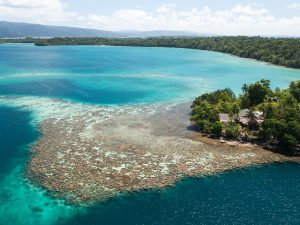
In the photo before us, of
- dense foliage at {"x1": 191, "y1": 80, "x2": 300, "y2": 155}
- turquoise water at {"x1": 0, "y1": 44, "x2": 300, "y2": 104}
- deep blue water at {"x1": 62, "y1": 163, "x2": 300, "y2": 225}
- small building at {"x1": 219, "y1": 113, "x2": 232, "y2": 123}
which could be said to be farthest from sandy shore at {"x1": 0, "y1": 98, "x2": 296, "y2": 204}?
turquoise water at {"x1": 0, "y1": 44, "x2": 300, "y2": 104}

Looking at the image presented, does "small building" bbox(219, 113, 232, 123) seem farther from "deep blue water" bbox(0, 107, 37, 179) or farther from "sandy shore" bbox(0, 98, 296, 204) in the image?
"deep blue water" bbox(0, 107, 37, 179)

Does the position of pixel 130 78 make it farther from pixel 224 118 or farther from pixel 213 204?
pixel 213 204

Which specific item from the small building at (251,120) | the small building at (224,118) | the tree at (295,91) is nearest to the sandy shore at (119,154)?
the small building at (224,118)

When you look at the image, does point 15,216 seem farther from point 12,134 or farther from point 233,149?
point 233,149

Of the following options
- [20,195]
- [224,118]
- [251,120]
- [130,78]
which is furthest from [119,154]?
[130,78]

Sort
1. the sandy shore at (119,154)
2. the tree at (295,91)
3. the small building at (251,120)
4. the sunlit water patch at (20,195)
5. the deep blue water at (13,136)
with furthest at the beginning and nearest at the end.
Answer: the tree at (295,91)
the small building at (251,120)
the deep blue water at (13,136)
the sandy shore at (119,154)
the sunlit water patch at (20,195)

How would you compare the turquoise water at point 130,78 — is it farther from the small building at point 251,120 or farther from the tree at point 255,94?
the small building at point 251,120
